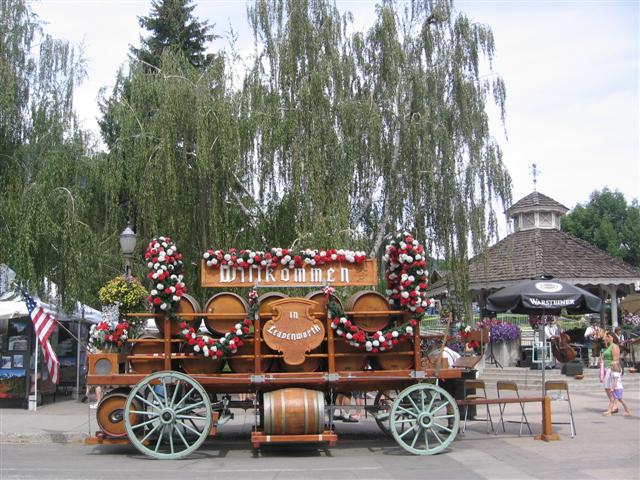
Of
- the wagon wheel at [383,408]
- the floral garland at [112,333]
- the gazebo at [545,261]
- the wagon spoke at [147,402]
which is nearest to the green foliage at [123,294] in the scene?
the floral garland at [112,333]

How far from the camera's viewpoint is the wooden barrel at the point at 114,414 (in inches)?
425

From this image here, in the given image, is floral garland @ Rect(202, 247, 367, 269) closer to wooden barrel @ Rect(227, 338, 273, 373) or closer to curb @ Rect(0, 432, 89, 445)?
wooden barrel @ Rect(227, 338, 273, 373)

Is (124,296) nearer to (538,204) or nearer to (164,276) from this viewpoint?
(164,276)

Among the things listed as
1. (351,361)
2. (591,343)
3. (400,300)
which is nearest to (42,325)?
(351,361)

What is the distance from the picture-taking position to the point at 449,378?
442 inches

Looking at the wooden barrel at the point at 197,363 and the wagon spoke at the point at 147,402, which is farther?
the wooden barrel at the point at 197,363

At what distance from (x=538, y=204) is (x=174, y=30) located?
17.9 metres

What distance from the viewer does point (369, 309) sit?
35.9 ft

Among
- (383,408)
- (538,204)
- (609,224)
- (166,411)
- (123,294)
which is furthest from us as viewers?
(609,224)

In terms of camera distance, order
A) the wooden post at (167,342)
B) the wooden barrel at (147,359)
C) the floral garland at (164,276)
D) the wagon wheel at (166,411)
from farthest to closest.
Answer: the wooden barrel at (147,359), the wooden post at (167,342), the floral garland at (164,276), the wagon wheel at (166,411)

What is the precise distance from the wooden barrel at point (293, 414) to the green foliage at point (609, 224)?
5458 cm

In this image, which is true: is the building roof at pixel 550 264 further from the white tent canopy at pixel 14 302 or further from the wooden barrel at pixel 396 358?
the wooden barrel at pixel 396 358

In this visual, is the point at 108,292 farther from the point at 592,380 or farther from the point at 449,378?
the point at 592,380

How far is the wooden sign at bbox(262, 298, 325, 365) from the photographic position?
10.6m
